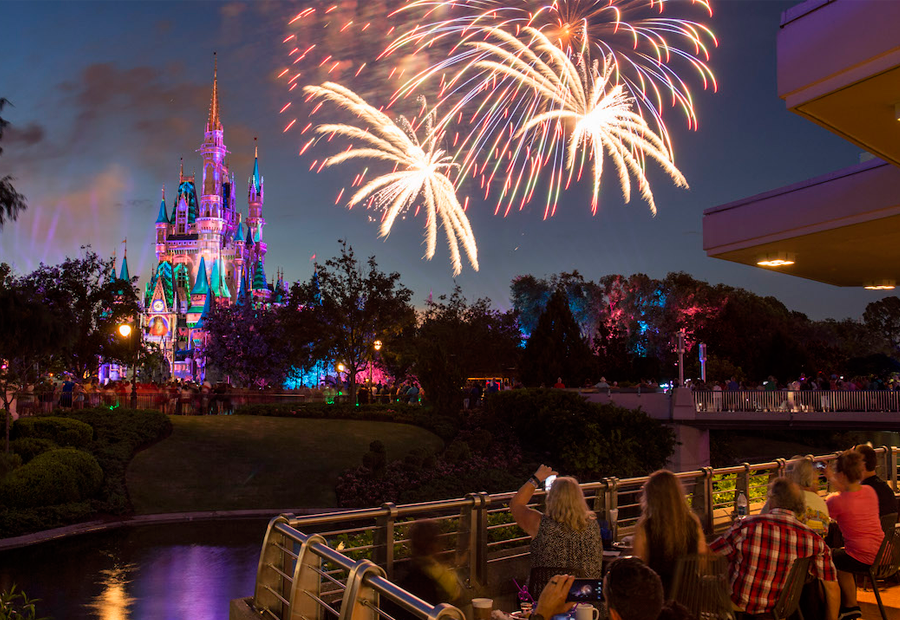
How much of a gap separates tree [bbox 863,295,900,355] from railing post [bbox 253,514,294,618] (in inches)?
4256

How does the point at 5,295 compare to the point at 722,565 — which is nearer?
the point at 722,565

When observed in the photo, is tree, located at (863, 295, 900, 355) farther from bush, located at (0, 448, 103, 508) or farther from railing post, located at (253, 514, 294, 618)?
railing post, located at (253, 514, 294, 618)

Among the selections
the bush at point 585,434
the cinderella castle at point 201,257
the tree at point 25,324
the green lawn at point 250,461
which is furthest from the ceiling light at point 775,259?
the cinderella castle at point 201,257

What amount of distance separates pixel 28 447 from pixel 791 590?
74.6 feet

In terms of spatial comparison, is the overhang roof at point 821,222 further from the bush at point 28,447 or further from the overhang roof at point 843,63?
the bush at point 28,447

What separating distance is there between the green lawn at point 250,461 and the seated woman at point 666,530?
20.5 metres

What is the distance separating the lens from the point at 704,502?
417 inches

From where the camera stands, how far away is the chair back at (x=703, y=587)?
208 inches

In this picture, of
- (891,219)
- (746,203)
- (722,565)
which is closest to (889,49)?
(722,565)

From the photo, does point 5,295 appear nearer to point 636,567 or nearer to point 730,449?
point 636,567

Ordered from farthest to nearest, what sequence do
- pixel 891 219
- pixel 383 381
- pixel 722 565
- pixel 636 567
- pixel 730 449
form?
pixel 383 381
pixel 730 449
pixel 891 219
pixel 722 565
pixel 636 567

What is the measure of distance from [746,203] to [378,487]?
58.3 ft

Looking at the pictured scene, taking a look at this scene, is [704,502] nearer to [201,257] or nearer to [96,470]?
[96,470]

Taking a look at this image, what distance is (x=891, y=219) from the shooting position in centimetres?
974
